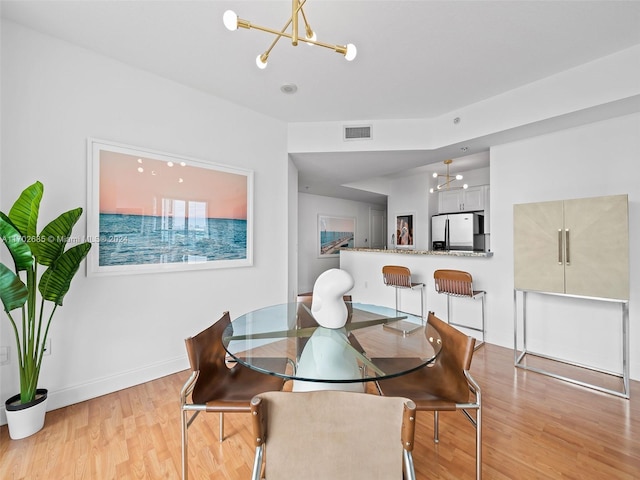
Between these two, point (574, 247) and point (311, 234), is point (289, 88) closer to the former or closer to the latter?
point (574, 247)

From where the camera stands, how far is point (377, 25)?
75.3 inches

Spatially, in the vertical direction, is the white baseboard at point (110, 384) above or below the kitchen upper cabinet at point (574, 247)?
below

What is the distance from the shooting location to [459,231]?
541 cm

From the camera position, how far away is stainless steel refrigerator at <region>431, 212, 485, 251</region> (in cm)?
529

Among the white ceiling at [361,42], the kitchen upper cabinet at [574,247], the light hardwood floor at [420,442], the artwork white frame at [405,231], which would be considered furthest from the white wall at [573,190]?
the artwork white frame at [405,231]

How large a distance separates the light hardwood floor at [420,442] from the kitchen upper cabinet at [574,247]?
0.93 meters

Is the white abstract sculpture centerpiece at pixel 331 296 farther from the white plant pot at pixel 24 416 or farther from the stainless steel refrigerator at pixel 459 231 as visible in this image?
the stainless steel refrigerator at pixel 459 231

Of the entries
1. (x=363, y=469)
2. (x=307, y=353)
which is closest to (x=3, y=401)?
(x=307, y=353)

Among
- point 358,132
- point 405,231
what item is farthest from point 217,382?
point 405,231

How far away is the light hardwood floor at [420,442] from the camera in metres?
1.50

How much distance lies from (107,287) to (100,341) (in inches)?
17.3

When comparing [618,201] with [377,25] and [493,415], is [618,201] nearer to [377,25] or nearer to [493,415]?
[493,415]

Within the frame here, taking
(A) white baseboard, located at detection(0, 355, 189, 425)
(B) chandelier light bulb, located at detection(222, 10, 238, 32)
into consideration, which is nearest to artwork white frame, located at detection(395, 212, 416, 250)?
(A) white baseboard, located at detection(0, 355, 189, 425)

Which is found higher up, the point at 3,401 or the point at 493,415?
the point at 3,401
